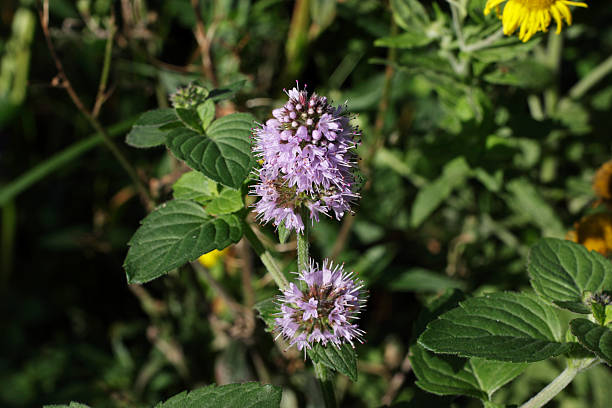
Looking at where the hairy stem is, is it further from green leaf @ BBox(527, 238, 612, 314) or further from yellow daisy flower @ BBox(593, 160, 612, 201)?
yellow daisy flower @ BBox(593, 160, 612, 201)

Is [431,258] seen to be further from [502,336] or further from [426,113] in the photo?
[502,336]

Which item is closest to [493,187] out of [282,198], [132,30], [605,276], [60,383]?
[605,276]

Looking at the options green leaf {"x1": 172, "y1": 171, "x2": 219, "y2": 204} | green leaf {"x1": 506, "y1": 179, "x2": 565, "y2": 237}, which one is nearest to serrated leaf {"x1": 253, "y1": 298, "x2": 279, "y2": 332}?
green leaf {"x1": 172, "y1": 171, "x2": 219, "y2": 204}

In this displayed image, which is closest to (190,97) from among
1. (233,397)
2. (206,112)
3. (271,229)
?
(206,112)

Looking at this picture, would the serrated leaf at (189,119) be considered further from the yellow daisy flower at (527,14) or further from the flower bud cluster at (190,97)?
the yellow daisy flower at (527,14)

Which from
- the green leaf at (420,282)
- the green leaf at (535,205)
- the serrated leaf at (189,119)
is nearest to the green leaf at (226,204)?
the serrated leaf at (189,119)
